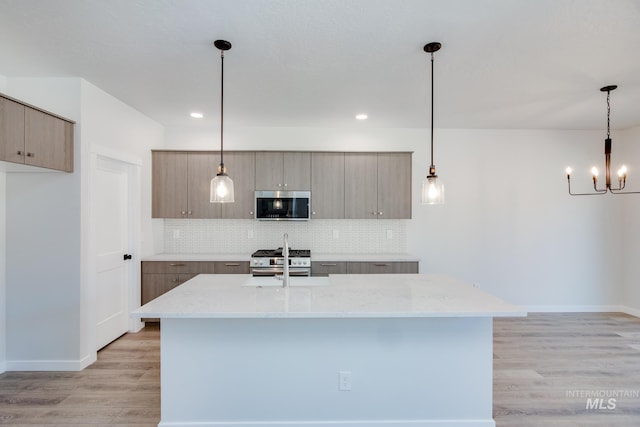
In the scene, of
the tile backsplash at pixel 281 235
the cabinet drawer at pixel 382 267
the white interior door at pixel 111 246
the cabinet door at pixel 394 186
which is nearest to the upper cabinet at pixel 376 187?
the cabinet door at pixel 394 186

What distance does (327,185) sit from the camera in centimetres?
418

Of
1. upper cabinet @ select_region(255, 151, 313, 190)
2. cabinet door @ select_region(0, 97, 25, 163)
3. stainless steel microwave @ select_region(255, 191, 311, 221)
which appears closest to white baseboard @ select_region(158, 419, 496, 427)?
cabinet door @ select_region(0, 97, 25, 163)

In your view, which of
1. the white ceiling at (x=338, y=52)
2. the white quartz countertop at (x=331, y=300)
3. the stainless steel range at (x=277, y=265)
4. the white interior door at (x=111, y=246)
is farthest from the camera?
the stainless steel range at (x=277, y=265)

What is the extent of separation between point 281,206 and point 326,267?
101cm

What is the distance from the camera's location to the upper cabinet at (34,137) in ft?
7.30

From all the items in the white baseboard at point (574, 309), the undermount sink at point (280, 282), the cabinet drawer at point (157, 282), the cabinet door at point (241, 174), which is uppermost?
the cabinet door at point (241, 174)

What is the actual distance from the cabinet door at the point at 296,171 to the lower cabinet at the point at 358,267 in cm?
106

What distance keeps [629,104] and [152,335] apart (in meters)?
6.11

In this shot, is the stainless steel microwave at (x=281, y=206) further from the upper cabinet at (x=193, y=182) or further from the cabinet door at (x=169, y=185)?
the cabinet door at (x=169, y=185)

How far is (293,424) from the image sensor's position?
1994mm

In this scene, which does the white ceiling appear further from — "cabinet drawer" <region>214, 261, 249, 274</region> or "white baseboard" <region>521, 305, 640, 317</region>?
"white baseboard" <region>521, 305, 640, 317</region>

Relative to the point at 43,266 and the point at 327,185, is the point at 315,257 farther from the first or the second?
the point at 43,266

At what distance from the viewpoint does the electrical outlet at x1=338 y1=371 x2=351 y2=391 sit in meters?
2.00

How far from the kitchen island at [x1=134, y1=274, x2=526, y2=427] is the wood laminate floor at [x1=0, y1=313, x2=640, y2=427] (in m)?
0.45
